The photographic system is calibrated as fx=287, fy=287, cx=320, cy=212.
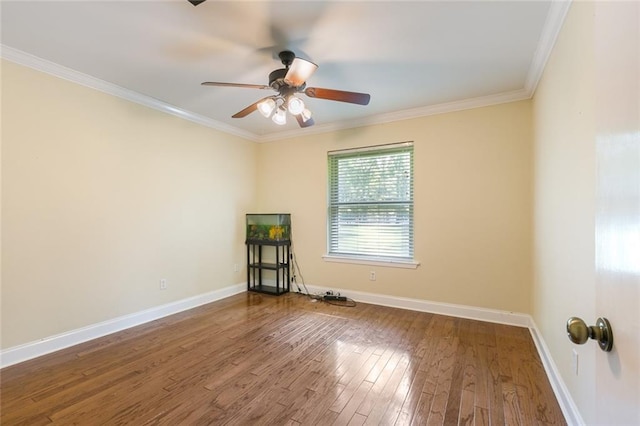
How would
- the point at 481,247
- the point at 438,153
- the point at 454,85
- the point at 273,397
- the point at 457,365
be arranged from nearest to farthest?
the point at 273,397 → the point at 457,365 → the point at 454,85 → the point at 481,247 → the point at 438,153

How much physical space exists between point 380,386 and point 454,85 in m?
2.83

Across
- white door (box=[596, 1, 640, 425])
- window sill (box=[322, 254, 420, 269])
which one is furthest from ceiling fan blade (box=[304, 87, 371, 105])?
window sill (box=[322, 254, 420, 269])

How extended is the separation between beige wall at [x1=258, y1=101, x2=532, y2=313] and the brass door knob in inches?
111

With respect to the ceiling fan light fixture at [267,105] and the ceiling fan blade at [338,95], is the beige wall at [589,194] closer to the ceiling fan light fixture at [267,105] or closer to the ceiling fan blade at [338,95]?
the ceiling fan blade at [338,95]

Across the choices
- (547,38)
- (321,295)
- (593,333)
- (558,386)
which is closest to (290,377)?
(558,386)

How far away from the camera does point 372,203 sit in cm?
396

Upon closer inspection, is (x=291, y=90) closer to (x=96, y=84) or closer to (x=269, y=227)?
(x=96, y=84)

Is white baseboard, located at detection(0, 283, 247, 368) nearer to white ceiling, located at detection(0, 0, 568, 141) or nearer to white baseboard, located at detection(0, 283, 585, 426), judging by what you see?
white baseboard, located at detection(0, 283, 585, 426)

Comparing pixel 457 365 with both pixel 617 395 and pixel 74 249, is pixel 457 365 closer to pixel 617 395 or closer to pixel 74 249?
pixel 617 395

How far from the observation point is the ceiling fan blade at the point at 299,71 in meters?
2.00

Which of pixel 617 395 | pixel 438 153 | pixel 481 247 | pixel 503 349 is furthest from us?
pixel 438 153

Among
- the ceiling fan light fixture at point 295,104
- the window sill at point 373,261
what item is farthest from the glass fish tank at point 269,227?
the ceiling fan light fixture at point 295,104

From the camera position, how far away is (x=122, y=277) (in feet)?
9.89

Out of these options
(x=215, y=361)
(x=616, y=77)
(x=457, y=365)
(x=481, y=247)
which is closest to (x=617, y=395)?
(x=616, y=77)
